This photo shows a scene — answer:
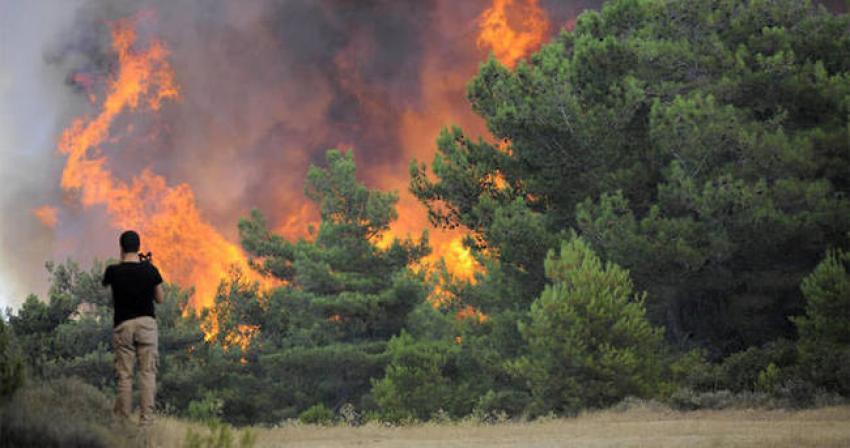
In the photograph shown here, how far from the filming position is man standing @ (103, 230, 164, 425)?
43.9ft

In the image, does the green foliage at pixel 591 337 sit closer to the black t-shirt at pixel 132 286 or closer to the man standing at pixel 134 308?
the man standing at pixel 134 308

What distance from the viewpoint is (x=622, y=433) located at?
59.8 feet

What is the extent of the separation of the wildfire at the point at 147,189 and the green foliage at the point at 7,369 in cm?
4183

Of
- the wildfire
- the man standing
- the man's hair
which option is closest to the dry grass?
the man standing

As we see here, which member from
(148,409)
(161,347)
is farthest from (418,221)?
(148,409)

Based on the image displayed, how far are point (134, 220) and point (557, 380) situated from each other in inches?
1939

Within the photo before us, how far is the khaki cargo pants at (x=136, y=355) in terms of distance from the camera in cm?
1354

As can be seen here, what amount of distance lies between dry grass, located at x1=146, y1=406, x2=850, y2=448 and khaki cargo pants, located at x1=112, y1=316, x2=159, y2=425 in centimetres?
79

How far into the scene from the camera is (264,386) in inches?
1960

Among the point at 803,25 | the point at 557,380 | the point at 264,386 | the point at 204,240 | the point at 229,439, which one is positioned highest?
the point at 204,240

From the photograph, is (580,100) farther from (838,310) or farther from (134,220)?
(134,220)

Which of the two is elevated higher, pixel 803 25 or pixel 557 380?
pixel 803 25

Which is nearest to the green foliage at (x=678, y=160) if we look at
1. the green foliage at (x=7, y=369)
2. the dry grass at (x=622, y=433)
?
the dry grass at (x=622, y=433)

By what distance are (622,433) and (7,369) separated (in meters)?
9.93
